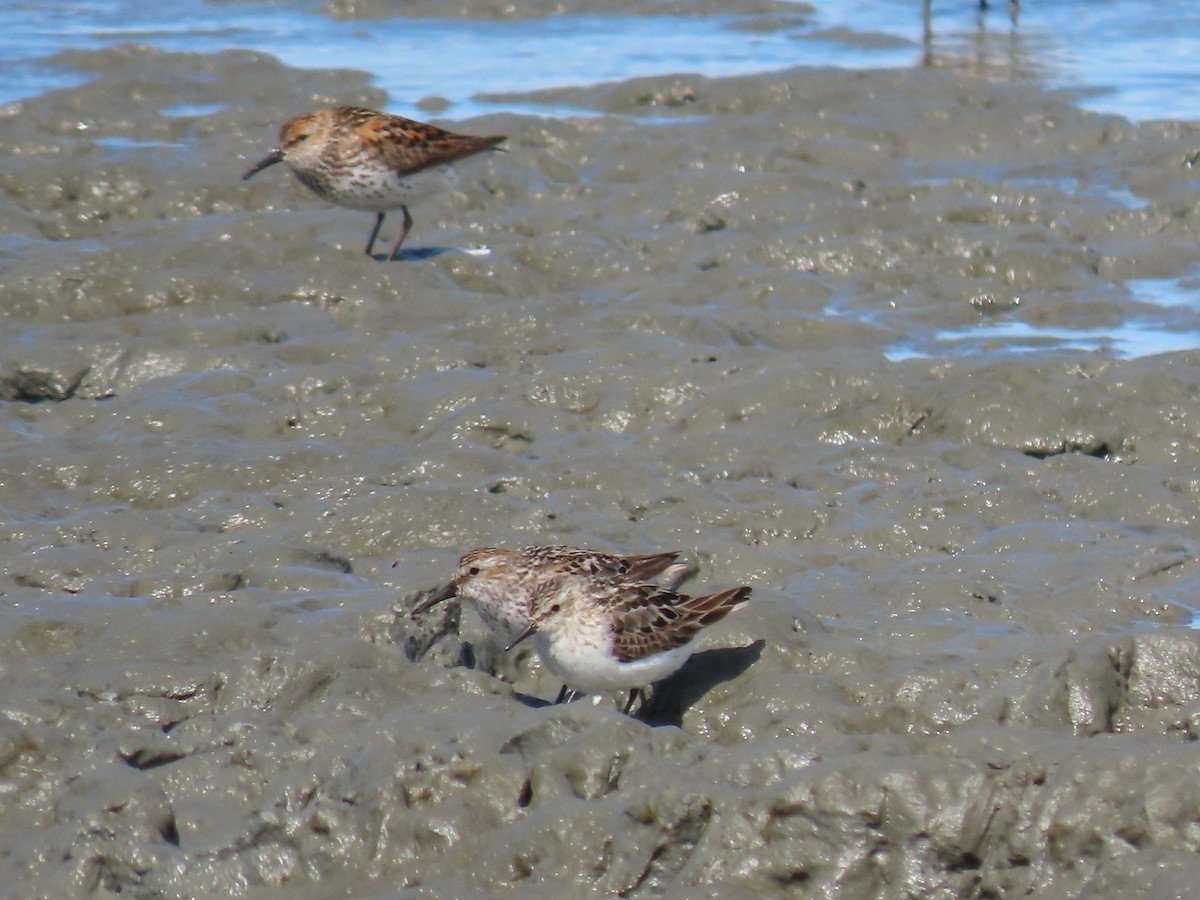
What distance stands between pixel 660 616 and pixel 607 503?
80.1 inches

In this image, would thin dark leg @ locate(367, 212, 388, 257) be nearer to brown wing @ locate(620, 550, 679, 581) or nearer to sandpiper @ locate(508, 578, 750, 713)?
brown wing @ locate(620, 550, 679, 581)

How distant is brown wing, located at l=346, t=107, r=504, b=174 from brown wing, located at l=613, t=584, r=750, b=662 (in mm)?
6341

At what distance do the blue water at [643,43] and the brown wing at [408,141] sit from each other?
4359 millimetres

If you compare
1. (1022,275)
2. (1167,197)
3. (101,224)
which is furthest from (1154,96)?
(101,224)

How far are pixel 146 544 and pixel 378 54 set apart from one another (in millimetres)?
13237

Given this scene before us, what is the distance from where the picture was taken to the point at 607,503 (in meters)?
8.55

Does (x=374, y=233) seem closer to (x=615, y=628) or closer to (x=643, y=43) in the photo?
(x=615, y=628)

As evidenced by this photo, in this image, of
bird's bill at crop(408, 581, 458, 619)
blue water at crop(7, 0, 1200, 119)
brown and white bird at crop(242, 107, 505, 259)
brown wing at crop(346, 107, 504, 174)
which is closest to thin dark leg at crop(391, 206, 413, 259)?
brown and white bird at crop(242, 107, 505, 259)

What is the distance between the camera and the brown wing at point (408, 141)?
487 inches

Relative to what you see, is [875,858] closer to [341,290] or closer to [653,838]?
[653,838]

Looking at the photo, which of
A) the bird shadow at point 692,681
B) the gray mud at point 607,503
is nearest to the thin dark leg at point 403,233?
the gray mud at point 607,503

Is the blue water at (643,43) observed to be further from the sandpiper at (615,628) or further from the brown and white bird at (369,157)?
the sandpiper at (615,628)

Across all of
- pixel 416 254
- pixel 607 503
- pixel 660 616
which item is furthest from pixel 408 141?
pixel 660 616

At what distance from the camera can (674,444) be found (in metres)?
9.27
